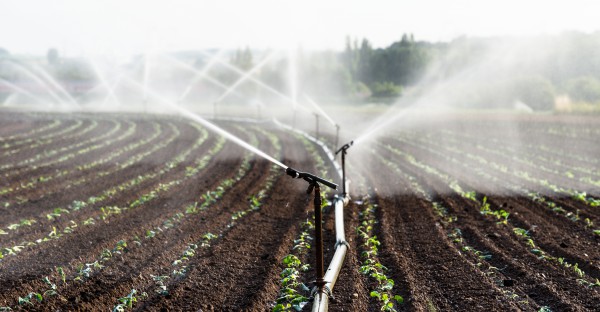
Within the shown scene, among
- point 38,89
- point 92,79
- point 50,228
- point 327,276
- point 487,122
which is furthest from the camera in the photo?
point 92,79

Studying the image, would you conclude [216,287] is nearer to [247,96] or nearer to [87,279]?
[87,279]

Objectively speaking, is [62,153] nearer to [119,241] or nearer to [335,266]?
[119,241]

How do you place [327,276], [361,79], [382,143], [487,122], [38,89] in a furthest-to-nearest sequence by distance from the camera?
[361,79], [38,89], [487,122], [382,143], [327,276]

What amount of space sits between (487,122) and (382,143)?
1518 cm

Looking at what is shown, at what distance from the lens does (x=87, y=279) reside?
7750mm

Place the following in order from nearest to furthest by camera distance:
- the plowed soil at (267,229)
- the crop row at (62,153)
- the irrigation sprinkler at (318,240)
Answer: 1. the irrigation sprinkler at (318,240)
2. the plowed soil at (267,229)
3. the crop row at (62,153)

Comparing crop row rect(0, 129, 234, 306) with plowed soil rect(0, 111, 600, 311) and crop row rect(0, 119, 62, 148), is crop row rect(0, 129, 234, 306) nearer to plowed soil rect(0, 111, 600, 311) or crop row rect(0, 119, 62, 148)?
plowed soil rect(0, 111, 600, 311)

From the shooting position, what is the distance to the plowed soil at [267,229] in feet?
23.9

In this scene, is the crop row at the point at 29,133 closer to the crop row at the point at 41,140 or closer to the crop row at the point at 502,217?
the crop row at the point at 41,140

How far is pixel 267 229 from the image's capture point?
35.0 ft

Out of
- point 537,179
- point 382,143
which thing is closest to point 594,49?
point 382,143

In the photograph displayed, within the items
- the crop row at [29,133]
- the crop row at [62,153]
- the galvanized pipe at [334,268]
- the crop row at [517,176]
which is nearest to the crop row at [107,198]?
the crop row at [62,153]

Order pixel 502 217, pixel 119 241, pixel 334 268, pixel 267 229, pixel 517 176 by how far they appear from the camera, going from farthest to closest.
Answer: pixel 517 176, pixel 502 217, pixel 267 229, pixel 119 241, pixel 334 268

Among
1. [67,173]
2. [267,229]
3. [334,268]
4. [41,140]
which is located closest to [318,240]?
[334,268]
